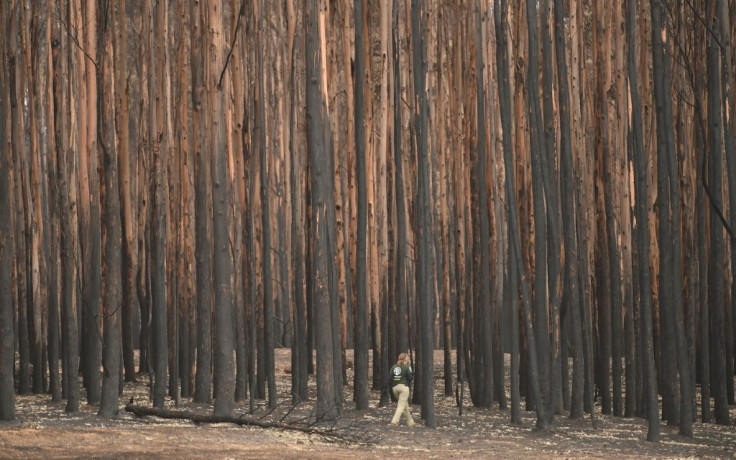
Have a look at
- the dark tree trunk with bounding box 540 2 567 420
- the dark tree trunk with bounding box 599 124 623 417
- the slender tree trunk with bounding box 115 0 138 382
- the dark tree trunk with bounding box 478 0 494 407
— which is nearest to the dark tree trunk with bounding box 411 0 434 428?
the dark tree trunk with bounding box 540 2 567 420

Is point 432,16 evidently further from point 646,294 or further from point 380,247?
point 646,294

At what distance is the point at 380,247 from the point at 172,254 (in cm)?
334

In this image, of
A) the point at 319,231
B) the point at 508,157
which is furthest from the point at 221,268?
the point at 508,157

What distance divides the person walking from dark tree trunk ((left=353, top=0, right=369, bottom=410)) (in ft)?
3.38

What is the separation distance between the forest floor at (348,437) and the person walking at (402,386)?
20 centimetres

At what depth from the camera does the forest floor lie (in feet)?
24.4

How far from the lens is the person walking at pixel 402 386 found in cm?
1078

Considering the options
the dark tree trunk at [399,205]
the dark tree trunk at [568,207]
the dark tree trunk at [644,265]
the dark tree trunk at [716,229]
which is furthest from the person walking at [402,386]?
the dark tree trunk at [716,229]

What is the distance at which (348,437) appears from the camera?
9.05 metres

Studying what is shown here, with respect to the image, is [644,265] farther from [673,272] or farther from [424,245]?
[424,245]

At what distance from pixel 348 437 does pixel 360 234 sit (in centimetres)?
326

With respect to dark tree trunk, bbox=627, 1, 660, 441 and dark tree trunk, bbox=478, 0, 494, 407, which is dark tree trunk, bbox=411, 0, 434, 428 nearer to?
dark tree trunk, bbox=478, 0, 494, 407

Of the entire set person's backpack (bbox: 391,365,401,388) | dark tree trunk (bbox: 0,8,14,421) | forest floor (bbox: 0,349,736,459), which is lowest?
forest floor (bbox: 0,349,736,459)

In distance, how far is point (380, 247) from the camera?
647 inches
